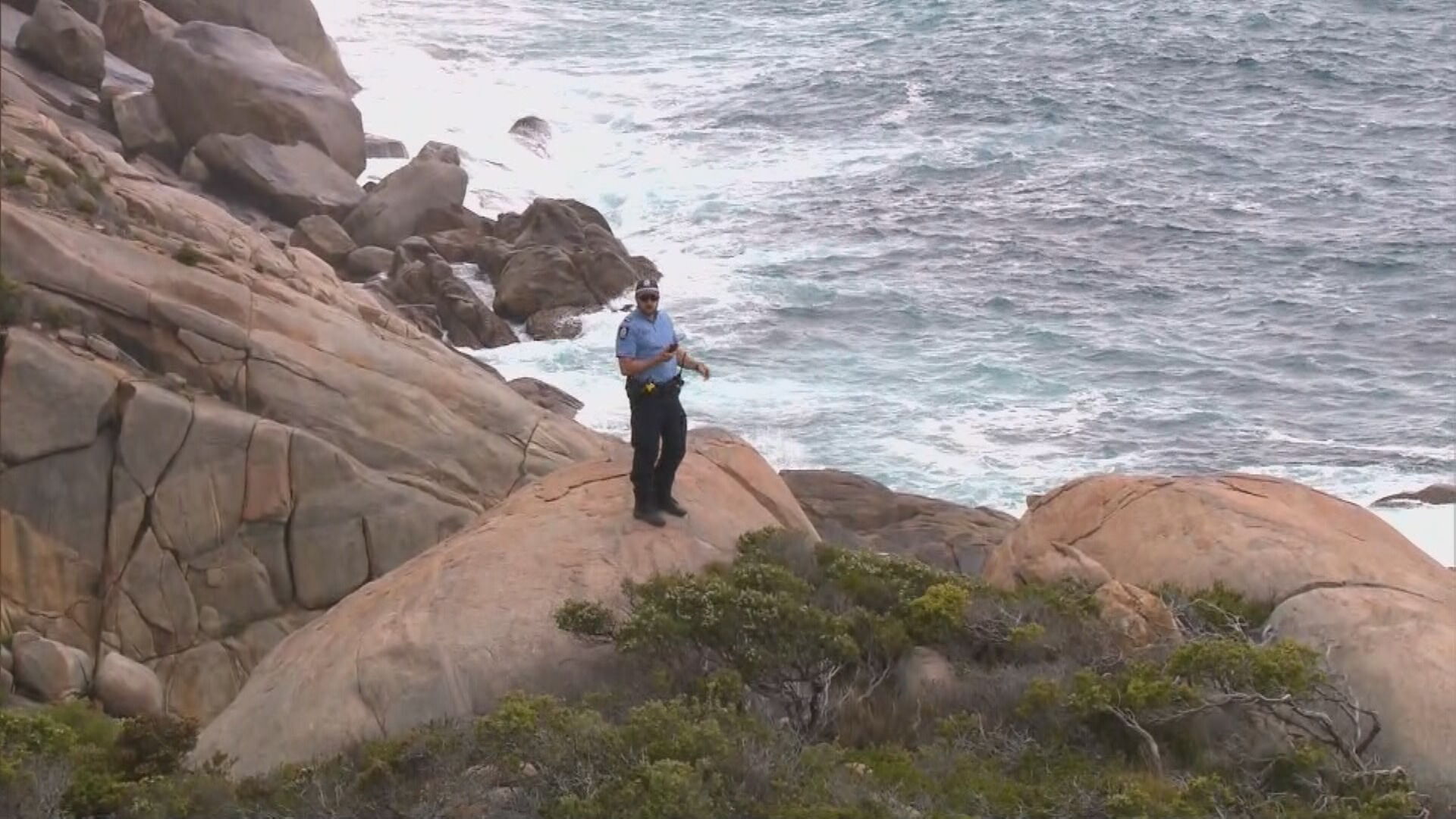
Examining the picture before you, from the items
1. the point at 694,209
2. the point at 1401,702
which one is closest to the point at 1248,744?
the point at 1401,702

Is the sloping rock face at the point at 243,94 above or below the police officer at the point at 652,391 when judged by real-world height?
below

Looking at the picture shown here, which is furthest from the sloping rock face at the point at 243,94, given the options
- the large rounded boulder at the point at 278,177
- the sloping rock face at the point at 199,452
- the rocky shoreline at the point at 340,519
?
the sloping rock face at the point at 199,452

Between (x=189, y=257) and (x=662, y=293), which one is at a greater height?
(x=189, y=257)

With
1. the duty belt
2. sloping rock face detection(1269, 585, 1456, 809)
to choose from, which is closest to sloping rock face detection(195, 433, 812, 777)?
the duty belt

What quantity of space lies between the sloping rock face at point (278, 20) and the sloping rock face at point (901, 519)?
18.1 metres

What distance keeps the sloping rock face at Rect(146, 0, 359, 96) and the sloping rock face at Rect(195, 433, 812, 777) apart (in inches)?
938

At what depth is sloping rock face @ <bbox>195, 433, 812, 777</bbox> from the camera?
11.4 meters

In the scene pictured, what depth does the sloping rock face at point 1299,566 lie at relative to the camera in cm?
1141

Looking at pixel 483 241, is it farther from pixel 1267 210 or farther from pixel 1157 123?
pixel 1157 123

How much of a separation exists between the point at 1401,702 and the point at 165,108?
23720 millimetres

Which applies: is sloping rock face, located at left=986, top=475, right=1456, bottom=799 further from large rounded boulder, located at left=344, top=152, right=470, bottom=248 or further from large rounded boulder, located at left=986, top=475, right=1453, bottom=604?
large rounded boulder, located at left=344, top=152, right=470, bottom=248

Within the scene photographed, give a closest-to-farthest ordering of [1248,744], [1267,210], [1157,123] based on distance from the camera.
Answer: [1248,744] → [1267,210] → [1157,123]

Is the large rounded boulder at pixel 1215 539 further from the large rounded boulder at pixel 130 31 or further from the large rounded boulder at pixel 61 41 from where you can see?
the large rounded boulder at pixel 130 31

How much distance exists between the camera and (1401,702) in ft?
37.3
